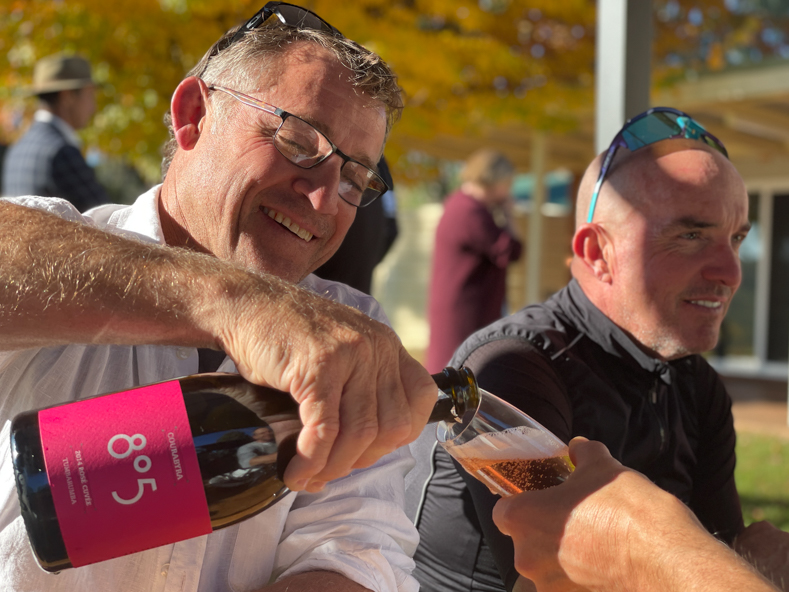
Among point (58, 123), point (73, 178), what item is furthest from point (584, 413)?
point (58, 123)

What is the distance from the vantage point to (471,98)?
8531mm

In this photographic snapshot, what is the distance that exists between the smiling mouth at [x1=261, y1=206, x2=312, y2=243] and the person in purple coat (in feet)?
12.5

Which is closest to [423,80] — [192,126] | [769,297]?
[192,126]

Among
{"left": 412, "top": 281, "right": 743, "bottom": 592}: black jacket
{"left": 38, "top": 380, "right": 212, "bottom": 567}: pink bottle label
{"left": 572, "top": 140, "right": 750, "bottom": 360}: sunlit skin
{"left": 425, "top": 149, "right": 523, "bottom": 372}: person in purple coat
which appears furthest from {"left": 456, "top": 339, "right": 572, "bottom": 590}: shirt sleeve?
{"left": 425, "top": 149, "right": 523, "bottom": 372}: person in purple coat

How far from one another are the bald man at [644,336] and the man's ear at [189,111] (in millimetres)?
847

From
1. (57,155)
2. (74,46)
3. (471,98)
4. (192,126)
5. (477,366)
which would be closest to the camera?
(192,126)

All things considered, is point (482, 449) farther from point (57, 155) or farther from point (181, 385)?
point (57, 155)

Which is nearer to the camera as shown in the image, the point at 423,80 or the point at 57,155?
the point at 57,155

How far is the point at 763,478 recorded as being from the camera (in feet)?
17.9

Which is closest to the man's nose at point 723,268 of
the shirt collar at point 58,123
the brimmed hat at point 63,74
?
the shirt collar at point 58,123

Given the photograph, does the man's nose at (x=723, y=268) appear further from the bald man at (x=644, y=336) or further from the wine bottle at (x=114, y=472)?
the wine bottle at (x=114, y=472)

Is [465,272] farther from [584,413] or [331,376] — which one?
[331,376]

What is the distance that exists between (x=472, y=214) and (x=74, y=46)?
398cm

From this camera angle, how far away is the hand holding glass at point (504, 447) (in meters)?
1.29
